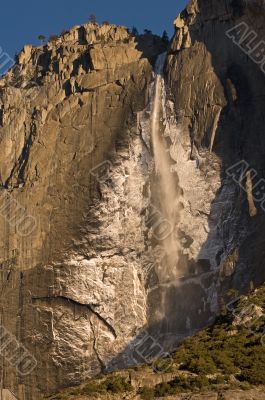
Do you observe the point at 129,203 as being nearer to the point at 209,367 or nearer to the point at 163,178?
the point at 163,178

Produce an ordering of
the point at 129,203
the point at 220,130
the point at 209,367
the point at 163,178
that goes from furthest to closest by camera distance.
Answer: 1. the point at 163,178
2. the point at 129,203
3. the point at 220,130
4. the point at 209,367

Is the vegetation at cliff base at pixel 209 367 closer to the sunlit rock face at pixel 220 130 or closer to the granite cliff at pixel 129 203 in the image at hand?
the granite cliff at pixel 129 203

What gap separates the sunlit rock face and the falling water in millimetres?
621

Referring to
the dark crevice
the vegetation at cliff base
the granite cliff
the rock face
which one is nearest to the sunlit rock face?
the granite cliff

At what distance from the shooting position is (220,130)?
205 ft

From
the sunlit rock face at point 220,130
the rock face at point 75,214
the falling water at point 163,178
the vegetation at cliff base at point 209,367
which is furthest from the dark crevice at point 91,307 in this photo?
the vegetation at cliff base at point 209,367

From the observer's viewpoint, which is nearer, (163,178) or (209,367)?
(209,367)

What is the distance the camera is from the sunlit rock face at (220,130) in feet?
196

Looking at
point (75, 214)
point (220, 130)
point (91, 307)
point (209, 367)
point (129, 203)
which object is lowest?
point (209, 367)

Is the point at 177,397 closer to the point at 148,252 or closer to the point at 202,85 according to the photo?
the point at 148,252

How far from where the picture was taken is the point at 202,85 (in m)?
63.8

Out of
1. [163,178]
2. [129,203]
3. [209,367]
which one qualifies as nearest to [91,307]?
[129,203]

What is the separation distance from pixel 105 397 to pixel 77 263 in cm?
2312

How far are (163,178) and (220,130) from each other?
14.0 feet
